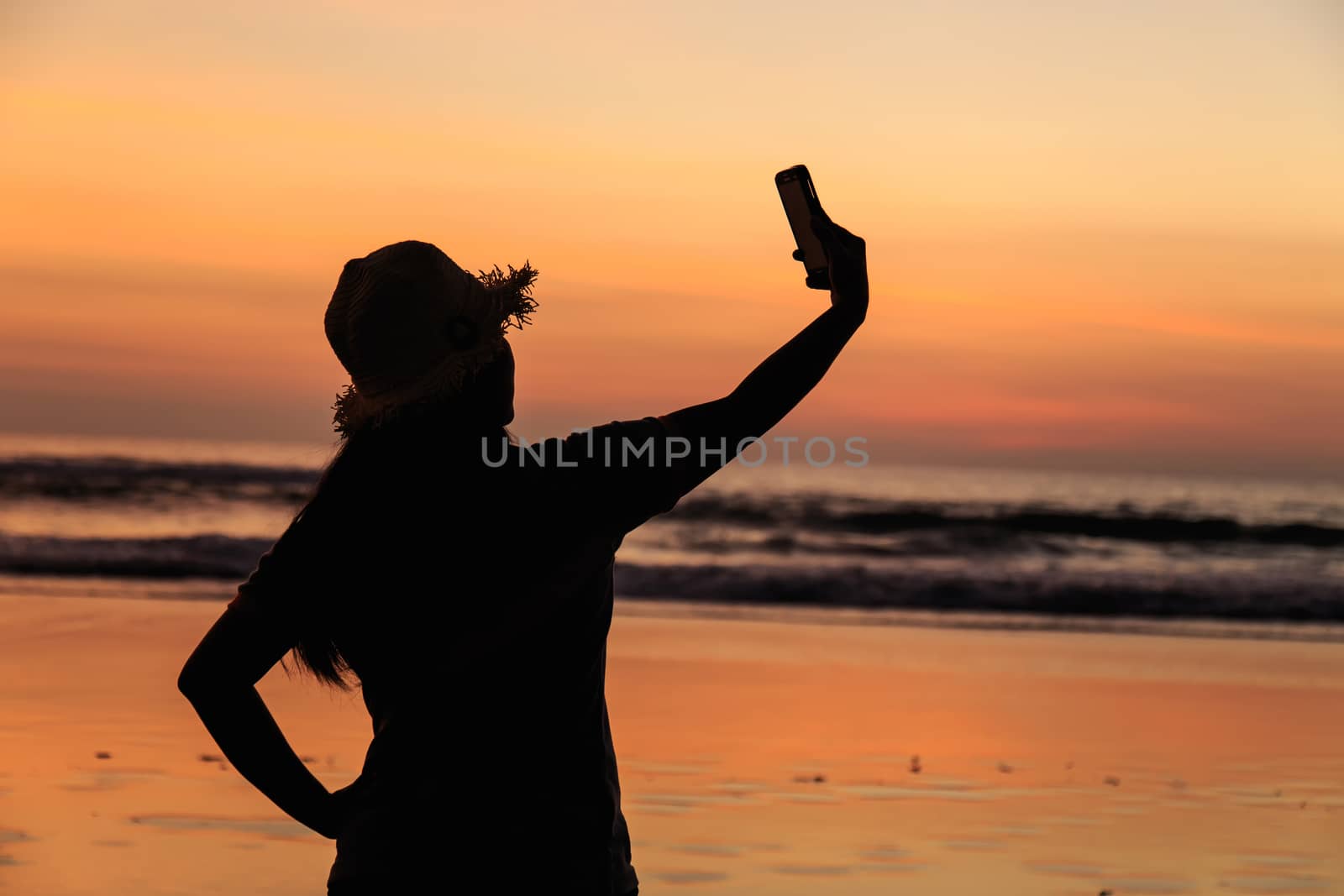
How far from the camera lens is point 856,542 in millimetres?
22125

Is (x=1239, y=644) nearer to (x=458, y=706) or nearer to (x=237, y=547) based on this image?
(x=237, y=547)

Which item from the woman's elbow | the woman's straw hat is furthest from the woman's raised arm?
the woman's elbow

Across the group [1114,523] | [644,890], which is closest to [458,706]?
[644,890]

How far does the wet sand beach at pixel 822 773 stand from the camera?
17.7 ft

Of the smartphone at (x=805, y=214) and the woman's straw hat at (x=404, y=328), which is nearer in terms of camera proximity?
the woman's straw hat at (x=404, y=328)

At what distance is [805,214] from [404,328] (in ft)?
1.82

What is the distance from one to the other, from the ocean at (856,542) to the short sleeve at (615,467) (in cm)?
1213

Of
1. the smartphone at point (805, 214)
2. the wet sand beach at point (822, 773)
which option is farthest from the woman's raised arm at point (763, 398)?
the wet sand beach at point (822, 773)

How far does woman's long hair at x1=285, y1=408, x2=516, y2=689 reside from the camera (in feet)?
5.06

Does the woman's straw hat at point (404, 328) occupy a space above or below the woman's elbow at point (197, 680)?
above

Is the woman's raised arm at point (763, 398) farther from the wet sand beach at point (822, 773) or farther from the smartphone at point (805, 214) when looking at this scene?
the wet sand beach at point (822, 773)

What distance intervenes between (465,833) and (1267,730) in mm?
7760

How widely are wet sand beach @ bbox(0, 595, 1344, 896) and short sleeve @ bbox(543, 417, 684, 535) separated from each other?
3.88 metres

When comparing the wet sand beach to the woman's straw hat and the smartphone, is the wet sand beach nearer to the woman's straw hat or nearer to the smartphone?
the smartphone
